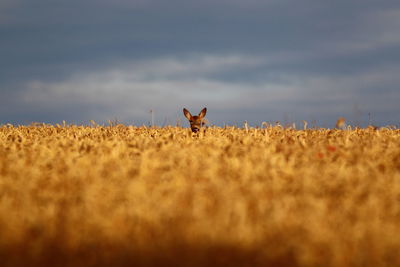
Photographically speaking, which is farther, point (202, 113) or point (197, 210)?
point (202, 113)

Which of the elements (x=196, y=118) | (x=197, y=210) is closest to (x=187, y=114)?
(x=196, y=118)

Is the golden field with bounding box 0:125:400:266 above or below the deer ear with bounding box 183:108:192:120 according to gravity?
below

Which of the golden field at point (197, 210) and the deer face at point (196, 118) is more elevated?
the deer face at point (196, 118)

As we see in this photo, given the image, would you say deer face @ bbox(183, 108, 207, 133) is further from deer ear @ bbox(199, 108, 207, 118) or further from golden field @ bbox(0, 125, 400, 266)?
golden field @ bbox(0, 125, 400, 266)

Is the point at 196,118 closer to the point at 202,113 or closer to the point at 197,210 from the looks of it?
the point at 202,113

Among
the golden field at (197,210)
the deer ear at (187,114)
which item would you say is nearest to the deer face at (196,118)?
the deer ear at (187,114)

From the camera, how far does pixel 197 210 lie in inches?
156

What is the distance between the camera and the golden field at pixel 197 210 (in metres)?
3.43

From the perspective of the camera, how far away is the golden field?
135 inches

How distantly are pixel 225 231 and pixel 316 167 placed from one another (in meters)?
2.67

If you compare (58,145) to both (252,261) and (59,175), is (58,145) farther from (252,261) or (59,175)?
(252,261)

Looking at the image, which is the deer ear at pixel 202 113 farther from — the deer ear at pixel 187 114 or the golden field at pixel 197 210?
the golden field at pixel 197 210

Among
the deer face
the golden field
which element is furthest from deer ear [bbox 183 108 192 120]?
the golden field

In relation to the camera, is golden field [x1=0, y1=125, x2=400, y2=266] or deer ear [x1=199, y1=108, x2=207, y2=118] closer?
golden field [x1=0, y1=125, x2=400, y2=266]
